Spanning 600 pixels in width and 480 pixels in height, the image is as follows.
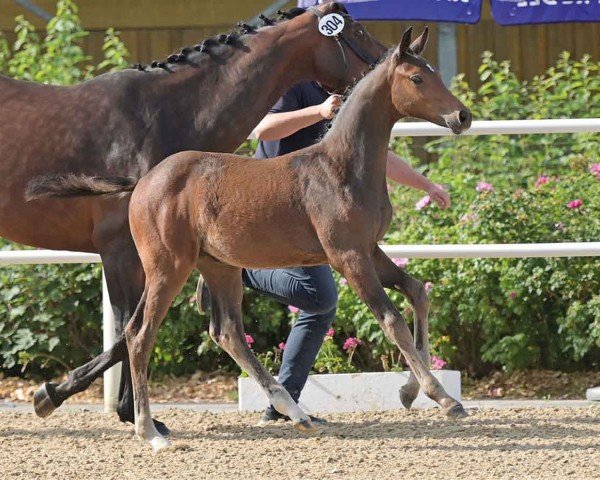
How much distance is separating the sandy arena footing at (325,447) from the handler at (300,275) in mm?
316

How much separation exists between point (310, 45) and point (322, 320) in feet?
4.05

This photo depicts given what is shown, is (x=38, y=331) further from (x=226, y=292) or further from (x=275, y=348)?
(x=226, y=292)

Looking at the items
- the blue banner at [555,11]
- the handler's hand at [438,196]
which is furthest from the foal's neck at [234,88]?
the blue banner at [555,11]

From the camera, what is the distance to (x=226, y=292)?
513 centimetres

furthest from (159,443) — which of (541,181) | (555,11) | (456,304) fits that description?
(555,11)

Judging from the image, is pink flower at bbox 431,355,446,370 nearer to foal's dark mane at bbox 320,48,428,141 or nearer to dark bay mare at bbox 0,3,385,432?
dark bay mare at bbox 0,3,385,432

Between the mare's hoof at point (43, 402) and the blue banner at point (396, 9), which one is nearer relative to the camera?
the mare's hoof at point (43, 402)

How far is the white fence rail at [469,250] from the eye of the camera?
589 cm

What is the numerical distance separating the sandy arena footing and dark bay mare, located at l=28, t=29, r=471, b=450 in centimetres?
20

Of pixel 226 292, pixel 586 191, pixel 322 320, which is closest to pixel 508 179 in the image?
pixel 586 191

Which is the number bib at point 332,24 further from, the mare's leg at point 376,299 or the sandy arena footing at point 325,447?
the sandy arena footing at point 325,447

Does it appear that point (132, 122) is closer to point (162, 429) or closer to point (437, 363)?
point (162, 429)

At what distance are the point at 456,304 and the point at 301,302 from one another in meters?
1.77

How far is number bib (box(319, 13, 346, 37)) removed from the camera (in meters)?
5.07
